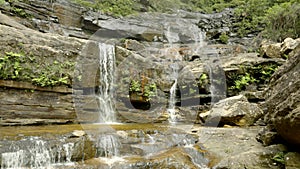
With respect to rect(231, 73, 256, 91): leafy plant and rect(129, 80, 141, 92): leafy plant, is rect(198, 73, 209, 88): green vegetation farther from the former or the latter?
rect(129, 80, 141, 92): leafy plant

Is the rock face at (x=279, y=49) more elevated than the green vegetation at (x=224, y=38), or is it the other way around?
the green vegetation at (x=224, y=38)

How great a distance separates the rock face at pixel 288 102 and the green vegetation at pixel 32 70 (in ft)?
21.7

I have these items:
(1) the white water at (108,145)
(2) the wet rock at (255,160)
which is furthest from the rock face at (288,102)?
(1) the white water at (108,145)

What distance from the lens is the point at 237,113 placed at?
291 inches

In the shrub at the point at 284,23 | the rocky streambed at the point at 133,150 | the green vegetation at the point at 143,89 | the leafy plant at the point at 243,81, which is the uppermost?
the shrub at the point at 284,23

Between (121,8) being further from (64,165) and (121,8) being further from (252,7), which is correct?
(64,165)

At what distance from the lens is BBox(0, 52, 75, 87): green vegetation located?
7188 millimetres

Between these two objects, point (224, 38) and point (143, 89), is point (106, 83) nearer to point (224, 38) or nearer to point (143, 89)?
point (143, 89)

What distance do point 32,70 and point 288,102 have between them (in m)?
7.53

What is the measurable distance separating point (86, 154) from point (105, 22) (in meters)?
11.7

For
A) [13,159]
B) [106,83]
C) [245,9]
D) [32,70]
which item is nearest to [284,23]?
[245,9]

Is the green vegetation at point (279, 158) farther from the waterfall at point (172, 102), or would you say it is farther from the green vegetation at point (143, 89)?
the green vegetation at point (143, 89)

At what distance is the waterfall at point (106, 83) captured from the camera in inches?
353

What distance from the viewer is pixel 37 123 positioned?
7059 millimetres
